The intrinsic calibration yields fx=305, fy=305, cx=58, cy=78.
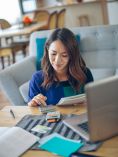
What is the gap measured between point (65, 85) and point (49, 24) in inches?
156

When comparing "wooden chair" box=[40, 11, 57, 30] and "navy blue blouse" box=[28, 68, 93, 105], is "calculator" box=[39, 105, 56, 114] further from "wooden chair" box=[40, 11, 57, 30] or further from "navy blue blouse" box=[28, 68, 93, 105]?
"wooden chair" box=[40, 11, 57, 30]

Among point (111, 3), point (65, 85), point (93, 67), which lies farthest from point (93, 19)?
point (65, 85)

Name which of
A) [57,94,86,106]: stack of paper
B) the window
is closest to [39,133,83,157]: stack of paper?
[57,94,86,106]: stack of paper

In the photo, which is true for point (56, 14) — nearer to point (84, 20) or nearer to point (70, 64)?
point (84, 20)

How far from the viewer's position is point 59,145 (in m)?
1.20

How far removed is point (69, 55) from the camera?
5.70 feet

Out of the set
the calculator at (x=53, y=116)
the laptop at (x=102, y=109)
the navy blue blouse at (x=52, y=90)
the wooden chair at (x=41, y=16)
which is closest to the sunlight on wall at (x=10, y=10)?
the wooden chair at (x=41, y=16)

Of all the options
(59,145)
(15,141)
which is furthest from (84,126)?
(15,141)

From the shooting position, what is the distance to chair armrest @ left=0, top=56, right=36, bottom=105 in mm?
2408

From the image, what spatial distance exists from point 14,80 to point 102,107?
1.44 metres

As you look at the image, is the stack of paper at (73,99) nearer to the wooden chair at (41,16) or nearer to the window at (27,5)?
the wooden chair at (41,16)

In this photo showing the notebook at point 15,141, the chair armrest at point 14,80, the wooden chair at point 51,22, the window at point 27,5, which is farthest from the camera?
the window at point 27,5

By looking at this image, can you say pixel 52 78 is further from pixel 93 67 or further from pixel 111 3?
pixel 111 3

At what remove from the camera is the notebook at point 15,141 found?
1.16 meters
